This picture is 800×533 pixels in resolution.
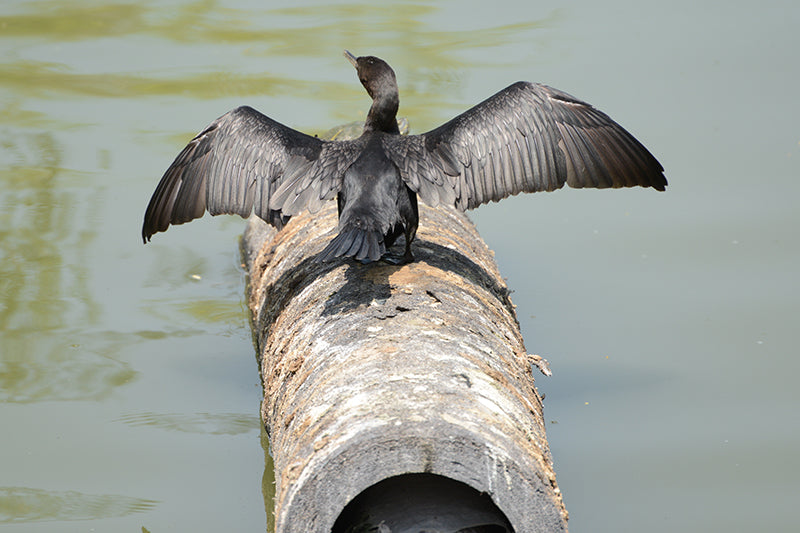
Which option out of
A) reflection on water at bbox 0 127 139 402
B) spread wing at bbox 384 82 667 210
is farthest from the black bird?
reflection on water at bbox 0 127 139 402

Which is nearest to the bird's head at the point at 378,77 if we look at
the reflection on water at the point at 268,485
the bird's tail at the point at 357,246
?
the bird's tail at the point at 357,246

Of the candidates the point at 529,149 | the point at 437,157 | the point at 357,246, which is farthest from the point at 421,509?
the point at 529,149

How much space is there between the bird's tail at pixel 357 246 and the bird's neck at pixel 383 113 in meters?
0.97

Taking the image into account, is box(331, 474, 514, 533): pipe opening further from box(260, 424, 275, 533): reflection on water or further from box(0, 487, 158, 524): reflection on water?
box(0, 487, 158, 524): reflection on water

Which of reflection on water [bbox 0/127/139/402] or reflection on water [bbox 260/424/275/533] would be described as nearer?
reflection on water [bbox 260/424/275/533]

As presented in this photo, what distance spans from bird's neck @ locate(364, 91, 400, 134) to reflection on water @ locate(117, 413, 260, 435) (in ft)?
5.82

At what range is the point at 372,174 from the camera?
4.44 metres

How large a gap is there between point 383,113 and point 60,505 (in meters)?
2.56

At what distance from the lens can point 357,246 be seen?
13.1 feet

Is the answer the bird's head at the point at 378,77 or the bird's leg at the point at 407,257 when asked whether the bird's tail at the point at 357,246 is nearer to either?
the bird's leg at the point at 407,257

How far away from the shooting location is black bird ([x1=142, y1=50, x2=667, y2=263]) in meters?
4.62

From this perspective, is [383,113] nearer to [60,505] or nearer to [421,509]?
[421,509]

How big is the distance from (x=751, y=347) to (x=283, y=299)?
117 inches

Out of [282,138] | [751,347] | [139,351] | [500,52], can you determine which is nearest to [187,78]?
[500,52]
